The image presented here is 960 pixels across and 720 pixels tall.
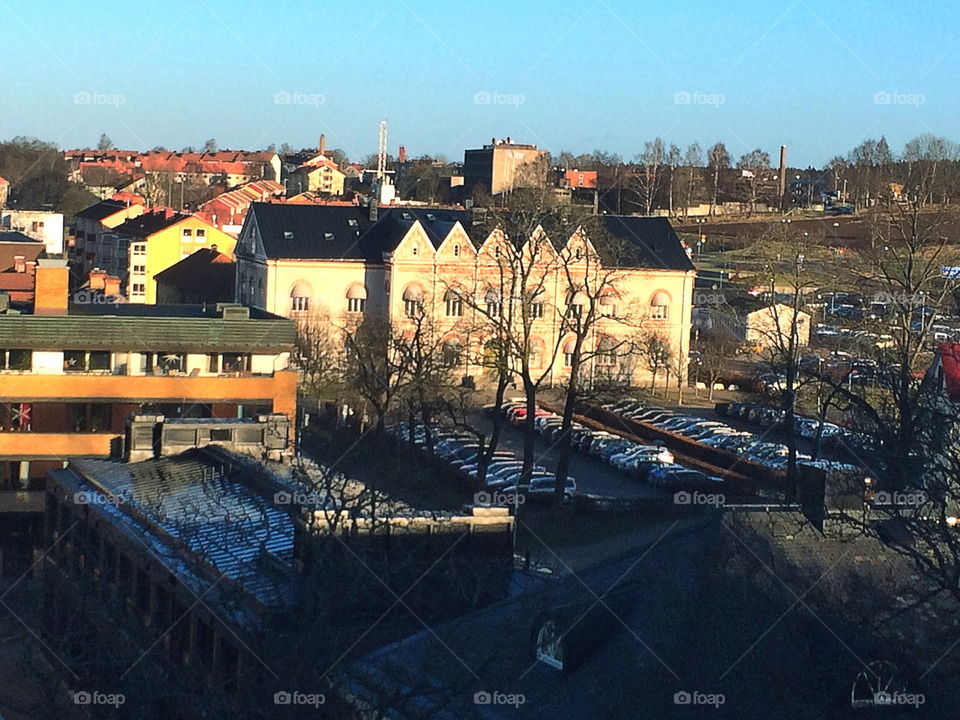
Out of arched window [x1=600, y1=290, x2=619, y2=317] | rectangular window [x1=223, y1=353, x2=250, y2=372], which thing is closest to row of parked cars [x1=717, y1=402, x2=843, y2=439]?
arched window [x1=600, y1=290, x2=619, y2=317]

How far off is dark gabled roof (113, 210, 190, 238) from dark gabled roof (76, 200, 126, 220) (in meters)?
2.62

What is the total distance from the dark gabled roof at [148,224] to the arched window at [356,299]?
40.6ft

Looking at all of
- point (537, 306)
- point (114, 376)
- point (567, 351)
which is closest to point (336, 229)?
point (537, 306)

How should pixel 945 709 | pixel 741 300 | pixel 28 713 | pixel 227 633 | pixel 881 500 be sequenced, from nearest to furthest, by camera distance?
pixel 945 709 < pixel 881 500 < pixel 227 633 < pixel 28 713 < pixel 741 300

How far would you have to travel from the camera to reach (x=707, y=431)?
86.8ft

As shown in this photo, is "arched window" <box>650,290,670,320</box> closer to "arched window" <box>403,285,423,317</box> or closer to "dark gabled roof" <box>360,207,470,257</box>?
"dark gabled roof" <box>360,207,470,257</box>

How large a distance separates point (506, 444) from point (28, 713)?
15.7m

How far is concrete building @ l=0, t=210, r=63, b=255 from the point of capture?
145 feet

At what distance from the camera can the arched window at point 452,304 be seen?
104ft

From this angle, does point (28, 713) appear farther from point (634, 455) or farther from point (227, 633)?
point (634, 455)

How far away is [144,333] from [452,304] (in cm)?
1296

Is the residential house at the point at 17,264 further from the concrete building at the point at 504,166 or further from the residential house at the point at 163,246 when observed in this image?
the concrete building at the point at 504,166

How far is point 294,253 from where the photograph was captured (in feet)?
103

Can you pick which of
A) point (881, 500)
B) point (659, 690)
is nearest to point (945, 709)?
point (659, 690)
